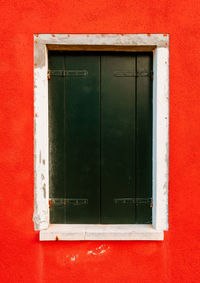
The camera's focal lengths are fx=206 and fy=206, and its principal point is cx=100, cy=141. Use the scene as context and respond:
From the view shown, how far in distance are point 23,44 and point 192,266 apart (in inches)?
106

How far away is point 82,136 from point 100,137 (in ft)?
0.60

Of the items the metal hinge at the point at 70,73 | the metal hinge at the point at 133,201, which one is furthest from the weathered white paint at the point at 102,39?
the metal hinge at the point at 133,201

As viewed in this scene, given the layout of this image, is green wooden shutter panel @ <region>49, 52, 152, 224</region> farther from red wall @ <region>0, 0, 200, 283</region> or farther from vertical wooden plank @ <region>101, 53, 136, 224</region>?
red wall @ <region>0, 0, 200, 283</region>

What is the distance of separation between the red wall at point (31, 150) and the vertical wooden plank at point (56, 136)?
8.0 inches

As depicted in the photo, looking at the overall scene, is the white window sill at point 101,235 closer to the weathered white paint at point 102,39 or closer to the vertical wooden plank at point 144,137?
the vertical wooden plank at point 144,137

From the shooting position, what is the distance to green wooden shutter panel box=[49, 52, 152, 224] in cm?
207

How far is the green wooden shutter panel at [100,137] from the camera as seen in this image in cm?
207

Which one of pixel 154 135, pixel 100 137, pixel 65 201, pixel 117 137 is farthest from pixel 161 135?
pixel 65 201

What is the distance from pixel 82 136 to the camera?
2092mm

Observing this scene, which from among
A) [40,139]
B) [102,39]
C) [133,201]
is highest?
[102,39]

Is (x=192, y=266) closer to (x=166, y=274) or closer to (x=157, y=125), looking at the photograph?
(x=166, y=274)

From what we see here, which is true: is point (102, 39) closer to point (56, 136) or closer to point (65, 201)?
point (56, 136)

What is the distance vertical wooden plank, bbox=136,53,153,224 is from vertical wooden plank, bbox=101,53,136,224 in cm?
5

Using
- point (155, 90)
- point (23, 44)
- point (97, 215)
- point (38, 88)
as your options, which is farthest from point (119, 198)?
point (23, 44)
